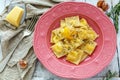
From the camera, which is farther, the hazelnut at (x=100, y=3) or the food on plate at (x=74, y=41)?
the hazelnut at (x=100, y=3)

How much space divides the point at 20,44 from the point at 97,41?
1.03ft

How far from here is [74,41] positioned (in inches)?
46.2

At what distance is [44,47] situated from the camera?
1188 mm

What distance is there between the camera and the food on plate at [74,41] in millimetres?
1163

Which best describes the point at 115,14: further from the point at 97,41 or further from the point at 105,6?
the point at 97,41

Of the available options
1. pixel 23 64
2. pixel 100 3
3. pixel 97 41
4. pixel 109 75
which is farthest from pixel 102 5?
pixel 23 64

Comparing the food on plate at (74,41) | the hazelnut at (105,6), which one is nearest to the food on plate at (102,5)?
the hazelnut at (105,6)

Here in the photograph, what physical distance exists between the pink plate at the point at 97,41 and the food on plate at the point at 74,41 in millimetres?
20

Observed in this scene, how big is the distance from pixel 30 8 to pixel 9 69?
0.91ft

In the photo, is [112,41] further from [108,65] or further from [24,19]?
[24,19]

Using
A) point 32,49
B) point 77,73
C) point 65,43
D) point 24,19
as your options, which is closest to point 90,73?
point 77,73

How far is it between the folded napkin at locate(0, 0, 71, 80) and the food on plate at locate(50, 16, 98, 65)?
11 centimetres

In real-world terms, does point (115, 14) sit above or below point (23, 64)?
above

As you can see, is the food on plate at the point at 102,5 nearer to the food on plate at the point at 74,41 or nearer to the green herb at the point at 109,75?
the food on plate at the point at 74,41
